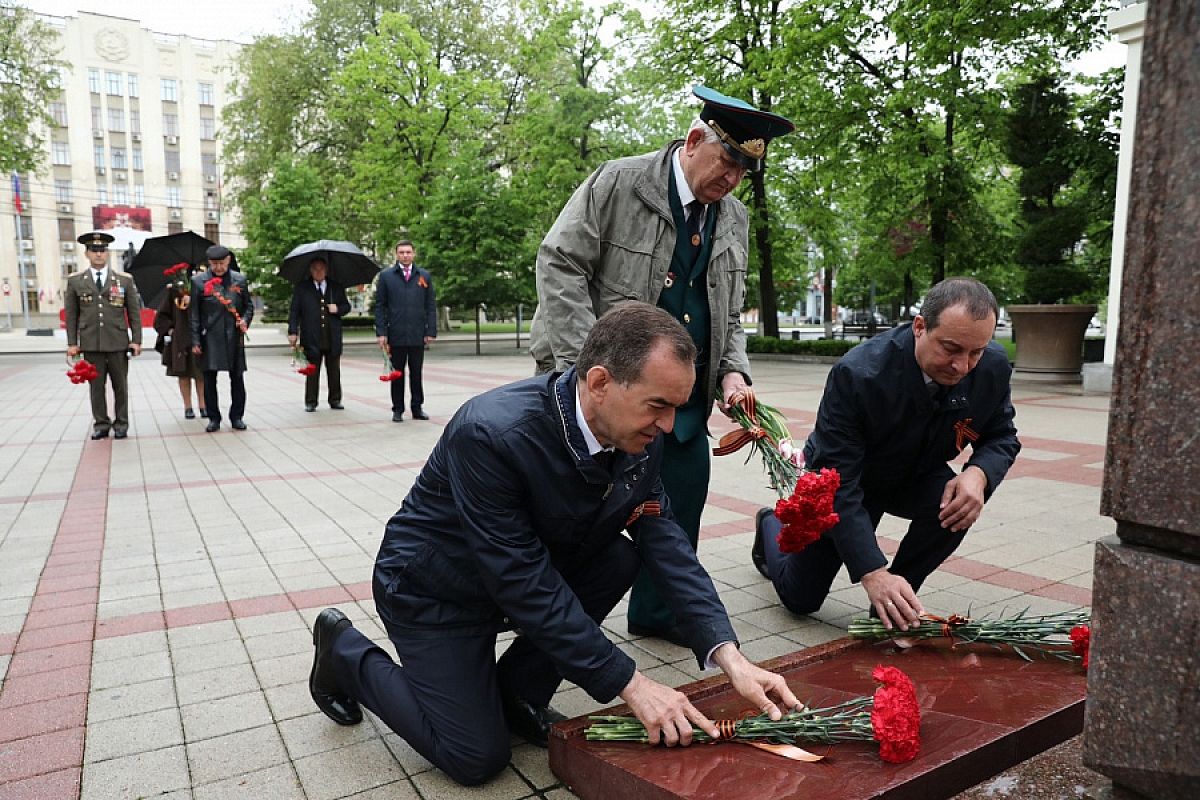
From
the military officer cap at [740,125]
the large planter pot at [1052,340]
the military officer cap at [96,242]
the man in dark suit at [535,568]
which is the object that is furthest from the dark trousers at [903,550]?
the large planter pot at [1052,340]

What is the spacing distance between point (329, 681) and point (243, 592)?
1.59m

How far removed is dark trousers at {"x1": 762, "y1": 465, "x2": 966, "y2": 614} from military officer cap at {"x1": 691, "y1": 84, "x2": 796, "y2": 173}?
58.1 inches

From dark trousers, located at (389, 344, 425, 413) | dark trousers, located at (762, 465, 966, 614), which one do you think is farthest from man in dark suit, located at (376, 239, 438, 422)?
dark trousers, located at (762, 465, 966, 614)

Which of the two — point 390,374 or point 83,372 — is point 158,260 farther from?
point 390,374

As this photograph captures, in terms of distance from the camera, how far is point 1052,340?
1445cm

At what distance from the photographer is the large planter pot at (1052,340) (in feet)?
46.8

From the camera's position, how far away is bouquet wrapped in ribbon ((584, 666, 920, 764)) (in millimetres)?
1927

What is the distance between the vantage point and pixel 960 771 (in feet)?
6.45

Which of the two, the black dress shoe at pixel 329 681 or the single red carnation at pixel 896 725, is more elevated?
the single red carnation at pixel 896 725

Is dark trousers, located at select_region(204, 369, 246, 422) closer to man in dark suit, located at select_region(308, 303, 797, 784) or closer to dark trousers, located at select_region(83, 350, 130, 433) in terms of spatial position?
dark trousers, located at select_region(83, 350, 130, 433)

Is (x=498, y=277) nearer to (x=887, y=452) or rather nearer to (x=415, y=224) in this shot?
(x=415, y=224)

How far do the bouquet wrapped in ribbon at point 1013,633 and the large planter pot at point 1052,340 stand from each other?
1296cm

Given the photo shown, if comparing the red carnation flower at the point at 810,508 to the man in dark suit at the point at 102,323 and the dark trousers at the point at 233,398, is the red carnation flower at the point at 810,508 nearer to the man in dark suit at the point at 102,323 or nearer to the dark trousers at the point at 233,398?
the man in dark suit at the point at 102,323

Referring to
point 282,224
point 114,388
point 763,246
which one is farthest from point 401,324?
point 282,224
